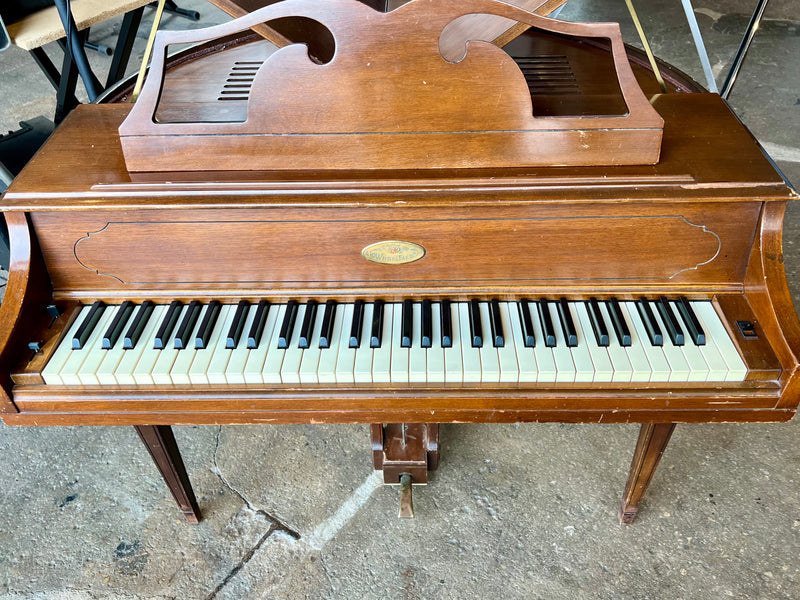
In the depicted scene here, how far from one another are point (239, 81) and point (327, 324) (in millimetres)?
918

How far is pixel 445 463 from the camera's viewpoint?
2.54 m

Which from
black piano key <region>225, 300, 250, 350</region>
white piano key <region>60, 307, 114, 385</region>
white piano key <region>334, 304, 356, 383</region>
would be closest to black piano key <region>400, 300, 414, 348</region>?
white piano key <region>334, 304, 356, 383</region>

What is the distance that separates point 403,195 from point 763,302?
92 cm

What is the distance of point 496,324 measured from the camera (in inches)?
65.1

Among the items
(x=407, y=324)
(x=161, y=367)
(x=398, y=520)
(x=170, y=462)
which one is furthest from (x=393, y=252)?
(x=398, y=520)

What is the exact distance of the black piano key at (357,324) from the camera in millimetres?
1623

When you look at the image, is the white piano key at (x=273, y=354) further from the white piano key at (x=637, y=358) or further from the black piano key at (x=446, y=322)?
the white piano key at (x=637, y=358)

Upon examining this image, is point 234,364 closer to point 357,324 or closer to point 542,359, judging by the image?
point 357,324

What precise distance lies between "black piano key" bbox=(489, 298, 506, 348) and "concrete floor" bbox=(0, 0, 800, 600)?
100 centimetres

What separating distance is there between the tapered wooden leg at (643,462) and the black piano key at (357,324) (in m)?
0.88

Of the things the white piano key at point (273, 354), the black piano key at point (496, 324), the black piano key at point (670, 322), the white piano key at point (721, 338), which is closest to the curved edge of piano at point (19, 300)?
the white piano key at point (273, 354)

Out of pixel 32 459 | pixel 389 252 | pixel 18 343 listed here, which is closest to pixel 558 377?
pixel 389 252

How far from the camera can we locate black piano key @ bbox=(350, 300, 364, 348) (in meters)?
1.62

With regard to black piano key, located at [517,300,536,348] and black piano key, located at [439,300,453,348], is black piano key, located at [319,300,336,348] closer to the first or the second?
black piano key, located at [439,300,453,348]
